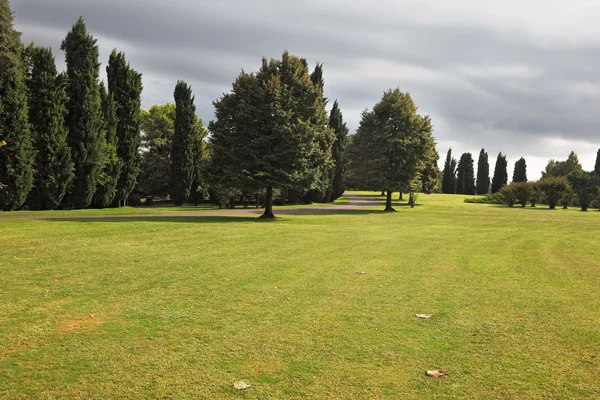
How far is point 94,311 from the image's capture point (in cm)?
604

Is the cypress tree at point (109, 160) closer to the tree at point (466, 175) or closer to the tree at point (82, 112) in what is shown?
the tree at point (82, 112)

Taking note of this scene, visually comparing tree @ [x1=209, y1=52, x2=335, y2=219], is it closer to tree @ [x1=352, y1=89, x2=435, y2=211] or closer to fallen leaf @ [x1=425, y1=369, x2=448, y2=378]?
tree @ [x1=352, y1=89, x2=435, y2=211]

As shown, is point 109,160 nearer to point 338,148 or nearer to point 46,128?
point 46,128

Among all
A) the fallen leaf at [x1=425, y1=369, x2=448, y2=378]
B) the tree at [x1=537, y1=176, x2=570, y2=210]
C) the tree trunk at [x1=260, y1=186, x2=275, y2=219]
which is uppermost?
the tree at [x1=537, y1=176, x2=570, y2=210]

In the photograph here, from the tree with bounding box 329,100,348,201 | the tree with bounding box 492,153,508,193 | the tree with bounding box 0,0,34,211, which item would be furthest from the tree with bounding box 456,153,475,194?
the tree with bounding box 0,0,34,211

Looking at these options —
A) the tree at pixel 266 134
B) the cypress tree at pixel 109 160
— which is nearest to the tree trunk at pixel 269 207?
the tree at pixel 266 134

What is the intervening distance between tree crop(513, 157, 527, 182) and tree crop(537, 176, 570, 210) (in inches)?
1938

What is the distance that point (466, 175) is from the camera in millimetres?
103062

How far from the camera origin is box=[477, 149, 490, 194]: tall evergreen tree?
100938 millimetres

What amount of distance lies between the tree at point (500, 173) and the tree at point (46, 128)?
92919 mm

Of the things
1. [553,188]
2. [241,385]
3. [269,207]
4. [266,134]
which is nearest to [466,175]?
[553,188]

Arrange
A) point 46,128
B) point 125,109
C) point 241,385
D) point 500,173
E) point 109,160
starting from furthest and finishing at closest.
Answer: point 500,173 < point 125,109 < point 109,160 < point 46,128 < point 241,385

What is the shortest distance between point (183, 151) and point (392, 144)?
22.5 metres

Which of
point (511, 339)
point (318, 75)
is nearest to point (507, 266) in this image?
point (511, 339)
